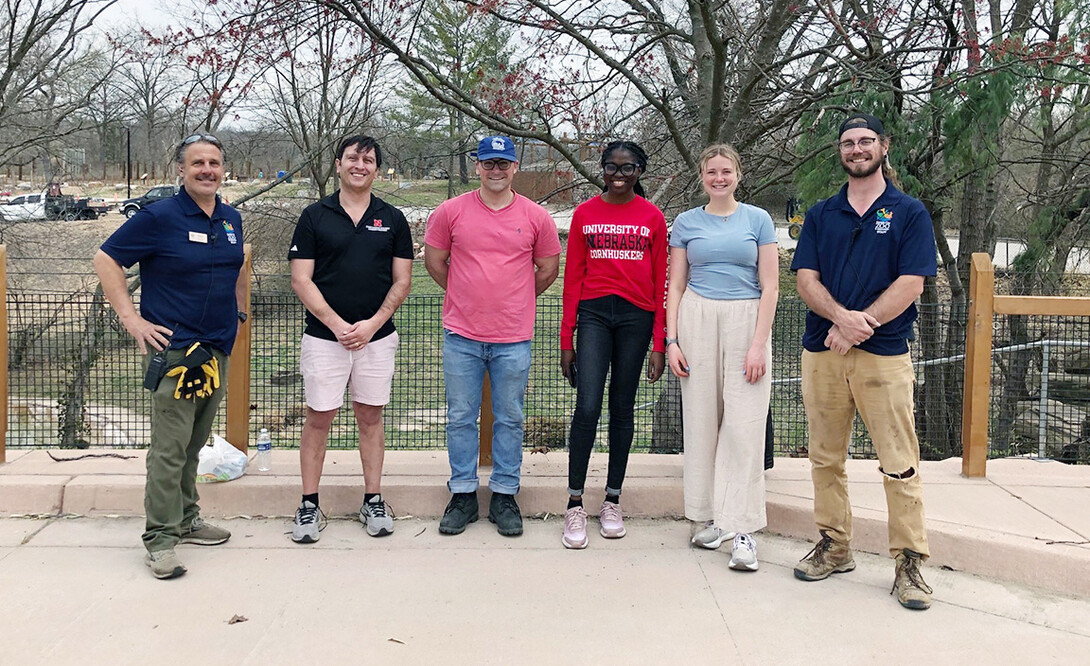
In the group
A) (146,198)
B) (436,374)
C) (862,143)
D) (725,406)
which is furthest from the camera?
(146,198)

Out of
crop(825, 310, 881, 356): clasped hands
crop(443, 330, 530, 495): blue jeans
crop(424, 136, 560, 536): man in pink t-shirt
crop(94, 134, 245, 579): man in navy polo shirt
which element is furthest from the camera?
crop(443, 330, 530, 495): blue jeans

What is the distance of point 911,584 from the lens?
3.68 meters

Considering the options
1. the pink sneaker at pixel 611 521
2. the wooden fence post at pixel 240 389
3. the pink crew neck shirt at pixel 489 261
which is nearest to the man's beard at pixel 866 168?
the pink crew neck shirt at pixel 489 261

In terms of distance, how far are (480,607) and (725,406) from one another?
58.3 inches

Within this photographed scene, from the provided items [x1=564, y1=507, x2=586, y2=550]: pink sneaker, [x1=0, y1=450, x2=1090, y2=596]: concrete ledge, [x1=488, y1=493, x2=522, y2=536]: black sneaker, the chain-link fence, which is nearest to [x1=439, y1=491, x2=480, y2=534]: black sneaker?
[x1=488, y1=493, x2=522, y2=536]: black sneaker

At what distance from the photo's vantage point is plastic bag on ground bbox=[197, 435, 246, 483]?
4762mm

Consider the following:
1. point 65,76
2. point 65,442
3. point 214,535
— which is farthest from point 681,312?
point 65,76

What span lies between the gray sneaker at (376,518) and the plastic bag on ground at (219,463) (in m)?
0.86

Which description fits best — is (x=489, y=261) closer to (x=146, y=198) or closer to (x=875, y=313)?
(x=875, y=313)

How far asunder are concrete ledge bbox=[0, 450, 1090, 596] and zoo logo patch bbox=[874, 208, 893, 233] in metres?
1.56

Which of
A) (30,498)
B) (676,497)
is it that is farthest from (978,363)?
(30,498)

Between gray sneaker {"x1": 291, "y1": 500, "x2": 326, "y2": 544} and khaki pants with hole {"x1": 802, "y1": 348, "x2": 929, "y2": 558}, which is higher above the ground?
khaki pants with hole {"x1": 802, "y1": 348, "x2": 929, "y2": 558}

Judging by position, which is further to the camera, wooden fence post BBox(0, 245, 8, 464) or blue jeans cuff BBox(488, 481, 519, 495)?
wooden fence post BBox(0, 245, 8, 464)

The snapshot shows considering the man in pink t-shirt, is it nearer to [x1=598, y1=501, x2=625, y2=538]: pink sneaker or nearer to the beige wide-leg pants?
[x1=598, y1=501, x2=625, y2=538]: pink sneaker
